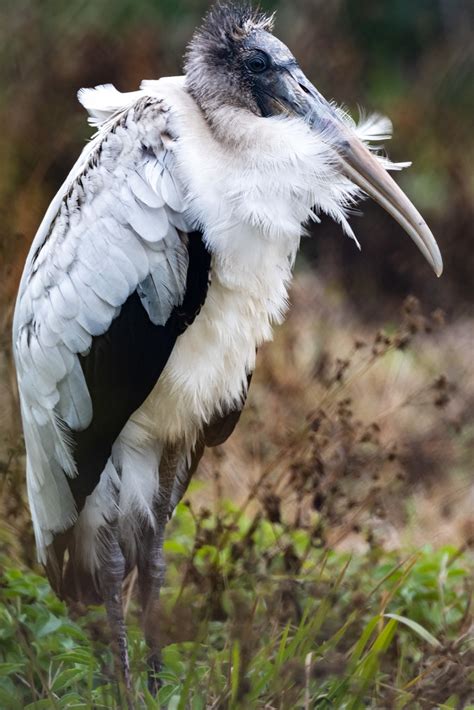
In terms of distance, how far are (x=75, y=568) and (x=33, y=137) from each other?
2865 millimetres

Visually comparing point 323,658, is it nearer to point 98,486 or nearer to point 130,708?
point 130,708

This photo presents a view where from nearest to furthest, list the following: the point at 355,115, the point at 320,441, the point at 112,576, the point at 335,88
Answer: the point at 112,576
the point at 320,441
the point at 335,88
the point at 355,115

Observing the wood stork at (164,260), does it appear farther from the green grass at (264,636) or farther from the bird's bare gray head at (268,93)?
the green grass at (264,636)

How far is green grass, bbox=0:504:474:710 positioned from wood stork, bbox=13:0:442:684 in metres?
0.15

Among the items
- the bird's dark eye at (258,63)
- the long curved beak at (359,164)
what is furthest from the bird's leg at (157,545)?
the bird's dark eye at (258,63)

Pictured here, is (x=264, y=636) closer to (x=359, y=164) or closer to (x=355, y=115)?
(x=359, y=164)

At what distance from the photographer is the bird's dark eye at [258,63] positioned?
10.0 feet

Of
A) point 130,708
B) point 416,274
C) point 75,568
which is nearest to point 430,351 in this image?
point 416,274

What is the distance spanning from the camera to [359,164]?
2992 millimetres

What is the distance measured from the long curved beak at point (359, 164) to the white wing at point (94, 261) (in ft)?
1.19

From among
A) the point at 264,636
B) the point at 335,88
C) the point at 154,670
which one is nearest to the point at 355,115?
the point at 335,88

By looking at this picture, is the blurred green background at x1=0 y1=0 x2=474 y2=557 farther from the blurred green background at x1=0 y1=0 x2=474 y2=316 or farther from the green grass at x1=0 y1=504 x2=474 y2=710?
the green grass at x1=0 y1=504 x2=474 y2=710

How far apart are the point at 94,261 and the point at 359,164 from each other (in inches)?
28.0

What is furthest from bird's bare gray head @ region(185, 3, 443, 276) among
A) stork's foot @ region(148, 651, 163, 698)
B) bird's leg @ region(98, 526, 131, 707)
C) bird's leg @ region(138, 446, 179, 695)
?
stork's foot @ region(148, 651, 163, 698)
